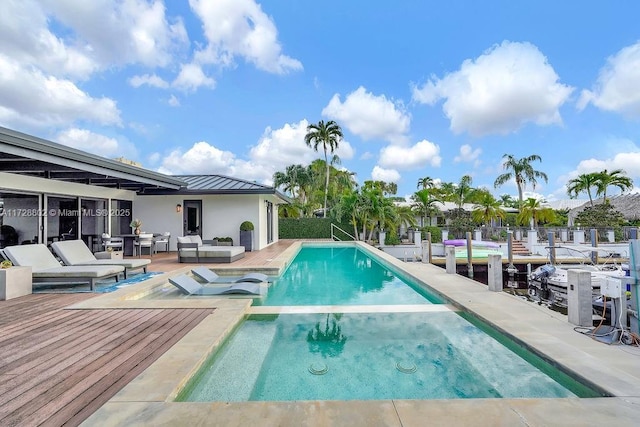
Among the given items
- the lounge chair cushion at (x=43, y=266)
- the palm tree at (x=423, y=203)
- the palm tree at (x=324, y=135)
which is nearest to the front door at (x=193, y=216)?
the lounge chair cushion at (x=43, y=266)

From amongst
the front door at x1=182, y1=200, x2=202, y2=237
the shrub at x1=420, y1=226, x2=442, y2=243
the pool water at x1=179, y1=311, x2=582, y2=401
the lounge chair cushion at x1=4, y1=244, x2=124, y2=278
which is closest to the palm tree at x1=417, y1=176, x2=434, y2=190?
the shrub at x1=420, y1=226, x2=442, y2=243

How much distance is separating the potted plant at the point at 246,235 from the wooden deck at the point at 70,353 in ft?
30.2

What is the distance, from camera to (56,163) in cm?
690

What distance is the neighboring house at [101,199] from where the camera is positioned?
761 centimetres

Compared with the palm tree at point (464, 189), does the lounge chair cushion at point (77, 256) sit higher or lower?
lower

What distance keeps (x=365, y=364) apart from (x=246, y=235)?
38.2ft

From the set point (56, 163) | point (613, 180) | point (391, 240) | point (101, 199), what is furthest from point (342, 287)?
point (613, 180)

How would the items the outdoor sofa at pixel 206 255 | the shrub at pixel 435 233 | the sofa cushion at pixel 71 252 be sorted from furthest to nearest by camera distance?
1. the shrub at pixel 435 233
2. the outdoor sofa at pixel 206 255
3. the sofa cushion at pixel 71 252

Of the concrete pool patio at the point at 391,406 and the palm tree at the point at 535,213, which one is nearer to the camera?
the concrete pool patio at the point at 391,406

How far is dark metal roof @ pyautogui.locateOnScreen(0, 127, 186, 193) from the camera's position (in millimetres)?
5777

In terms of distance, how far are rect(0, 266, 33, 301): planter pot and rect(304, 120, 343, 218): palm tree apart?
78.1 ft

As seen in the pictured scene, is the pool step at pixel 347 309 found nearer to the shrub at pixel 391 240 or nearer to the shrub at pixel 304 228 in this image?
the shrub at pixel 391 240

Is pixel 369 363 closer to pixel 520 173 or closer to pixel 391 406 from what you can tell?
pixel 391 406

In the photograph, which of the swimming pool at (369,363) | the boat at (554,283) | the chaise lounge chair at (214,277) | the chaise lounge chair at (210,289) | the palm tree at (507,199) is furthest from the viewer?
the palm tree at (507,199)
